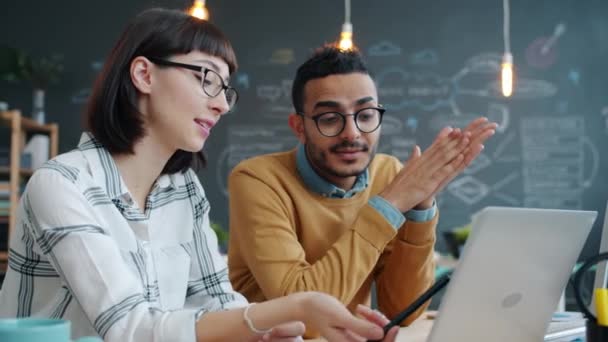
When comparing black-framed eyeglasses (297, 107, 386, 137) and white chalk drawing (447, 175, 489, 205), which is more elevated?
black-framed eyeglasses (297, 107, 386, 137)

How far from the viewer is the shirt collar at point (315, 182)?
1859 millimetres

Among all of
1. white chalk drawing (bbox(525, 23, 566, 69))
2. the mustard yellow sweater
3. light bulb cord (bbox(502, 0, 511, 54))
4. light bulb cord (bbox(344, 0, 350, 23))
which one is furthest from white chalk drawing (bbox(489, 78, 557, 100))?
the mustard yellow sweater

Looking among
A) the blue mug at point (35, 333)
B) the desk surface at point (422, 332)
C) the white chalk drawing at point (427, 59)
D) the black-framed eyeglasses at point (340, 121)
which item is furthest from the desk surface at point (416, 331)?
the white chalk drawing at point (427, 59)

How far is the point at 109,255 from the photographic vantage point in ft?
3.79

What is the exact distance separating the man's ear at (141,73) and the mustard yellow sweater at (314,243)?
0.48 meters

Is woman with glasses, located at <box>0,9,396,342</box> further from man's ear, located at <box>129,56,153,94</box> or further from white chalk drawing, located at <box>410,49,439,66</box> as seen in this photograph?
white chalk drawing, located at <box>410,49,439,66</box>

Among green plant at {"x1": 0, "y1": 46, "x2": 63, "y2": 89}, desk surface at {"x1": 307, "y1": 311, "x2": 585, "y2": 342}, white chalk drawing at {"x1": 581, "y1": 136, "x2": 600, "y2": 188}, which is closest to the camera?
desk surface at {"x1": 307, "y1": 311, "x2": 585, "y2": 342}

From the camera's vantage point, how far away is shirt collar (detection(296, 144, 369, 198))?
186cm

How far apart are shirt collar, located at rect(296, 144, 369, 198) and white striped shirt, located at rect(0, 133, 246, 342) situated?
1.05ft

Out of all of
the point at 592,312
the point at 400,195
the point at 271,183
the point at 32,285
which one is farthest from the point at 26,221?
the point at 592,312

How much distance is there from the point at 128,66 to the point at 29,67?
12.9 feet

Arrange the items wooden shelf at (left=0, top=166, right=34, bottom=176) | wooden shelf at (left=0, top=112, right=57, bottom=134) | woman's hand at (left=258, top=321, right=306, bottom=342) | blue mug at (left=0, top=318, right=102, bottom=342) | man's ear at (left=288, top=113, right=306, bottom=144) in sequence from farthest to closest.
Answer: wooden shelf at (left=0, top=166, right=34, bottom=176) < wooden shelf at (left=0, top=112, right=57, bottom=134) < man's ear at (left=288, top=113, right=306, bottom=144) < woman's hand at (left=258, top=321, right=306, bottom=342) < blue mug at (left=0, top=318, right=102, bottom=342)

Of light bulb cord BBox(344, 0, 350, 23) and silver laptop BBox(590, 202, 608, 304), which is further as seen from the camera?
light bulb cord BBox(344, 0, 350, 23)

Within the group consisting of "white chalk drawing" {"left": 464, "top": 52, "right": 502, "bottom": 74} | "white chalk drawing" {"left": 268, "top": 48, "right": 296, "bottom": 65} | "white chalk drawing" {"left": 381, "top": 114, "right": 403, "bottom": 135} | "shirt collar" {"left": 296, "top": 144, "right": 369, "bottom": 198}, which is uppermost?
"white chalk drawing" {"left": 268, "top": 48, "right": 296, "bottom": 65}
